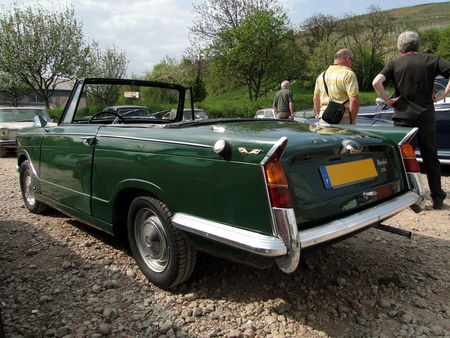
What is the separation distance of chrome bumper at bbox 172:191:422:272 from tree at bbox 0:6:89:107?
2565cm

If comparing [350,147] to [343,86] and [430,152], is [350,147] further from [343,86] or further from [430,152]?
[343,86]

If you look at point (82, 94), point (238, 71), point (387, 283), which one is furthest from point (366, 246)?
point (238, 71)

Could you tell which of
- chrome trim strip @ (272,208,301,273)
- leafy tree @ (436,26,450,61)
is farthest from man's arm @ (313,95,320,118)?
leafy tree @ (436,26,450,61)

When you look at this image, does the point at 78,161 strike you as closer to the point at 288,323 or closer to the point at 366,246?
the point at 288,323

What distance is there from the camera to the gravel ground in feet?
6.97

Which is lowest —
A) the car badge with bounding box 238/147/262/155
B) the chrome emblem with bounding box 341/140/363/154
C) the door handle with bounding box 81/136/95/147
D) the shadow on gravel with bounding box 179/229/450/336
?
the shadow on gravel with bounding box 179/229/450/336

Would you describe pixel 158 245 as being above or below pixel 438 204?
above

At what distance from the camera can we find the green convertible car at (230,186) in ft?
6.12

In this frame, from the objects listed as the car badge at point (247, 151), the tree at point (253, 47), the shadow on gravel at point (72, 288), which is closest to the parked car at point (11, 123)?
the shadow on gravel at point (72, 288)

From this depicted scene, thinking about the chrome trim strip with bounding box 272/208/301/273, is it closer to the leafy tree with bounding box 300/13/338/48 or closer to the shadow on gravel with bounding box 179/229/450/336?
the shadow on gravel with bounding box 179/229/450/336

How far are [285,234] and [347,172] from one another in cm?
72

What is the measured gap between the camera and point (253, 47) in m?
28.8

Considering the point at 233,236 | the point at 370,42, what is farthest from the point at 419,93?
the point at 370,42

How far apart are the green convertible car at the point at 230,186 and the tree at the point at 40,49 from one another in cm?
2399
